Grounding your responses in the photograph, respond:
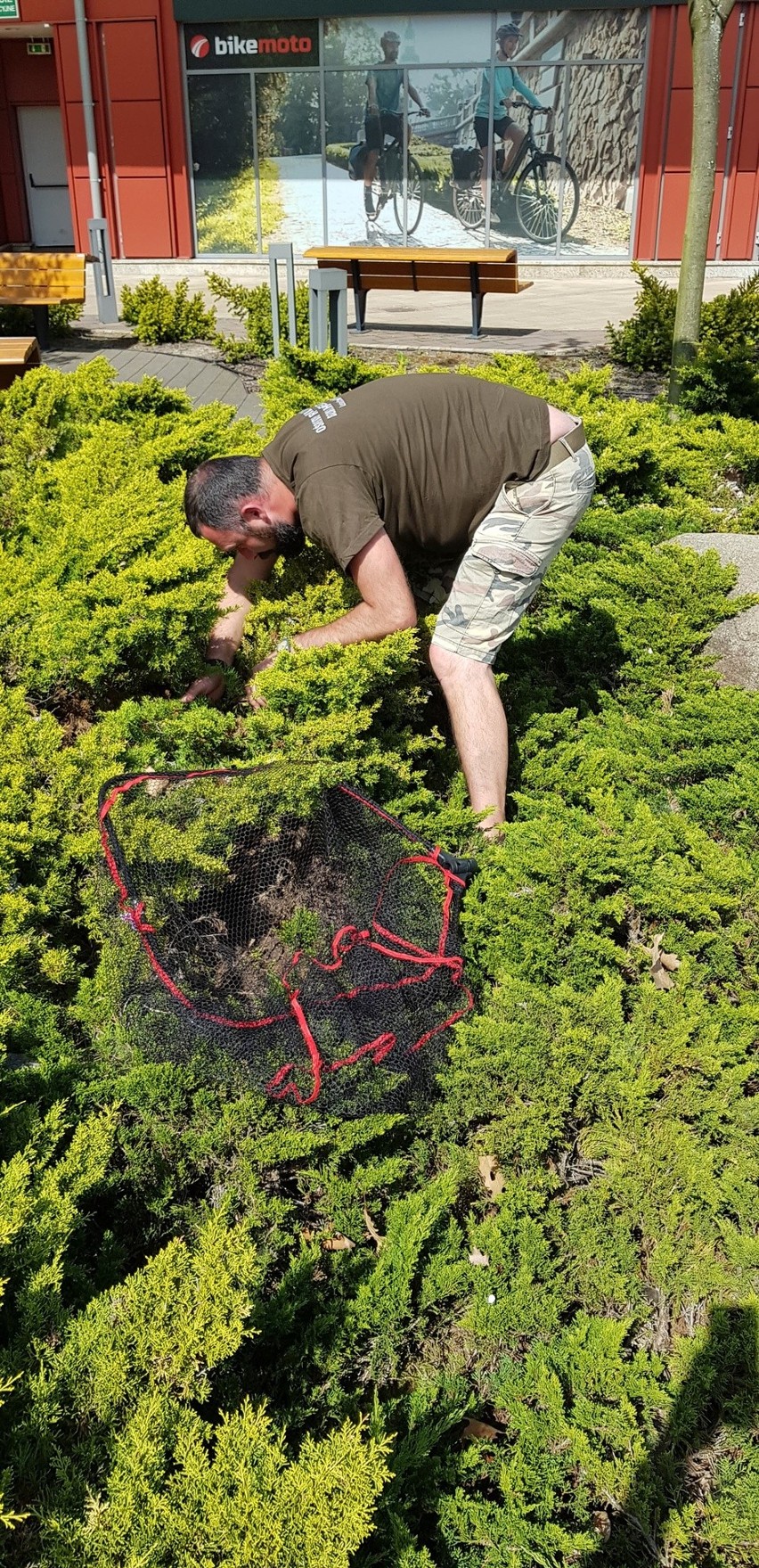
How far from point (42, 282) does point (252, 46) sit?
9.12 meters

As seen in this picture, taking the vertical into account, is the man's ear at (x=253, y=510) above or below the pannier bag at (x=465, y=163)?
below

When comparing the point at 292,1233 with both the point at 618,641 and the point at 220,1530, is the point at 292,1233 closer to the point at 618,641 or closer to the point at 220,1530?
the point at 220,1530

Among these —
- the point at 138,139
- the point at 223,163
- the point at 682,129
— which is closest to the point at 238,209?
the point at 223,163

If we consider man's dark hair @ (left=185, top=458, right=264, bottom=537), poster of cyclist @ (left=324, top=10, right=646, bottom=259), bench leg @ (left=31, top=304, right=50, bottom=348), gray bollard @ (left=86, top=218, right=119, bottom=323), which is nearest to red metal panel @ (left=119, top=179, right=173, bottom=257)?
poster of cyclist @ (left=324, top=10, right=646, bottom=259)

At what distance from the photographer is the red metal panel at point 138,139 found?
1941 cm

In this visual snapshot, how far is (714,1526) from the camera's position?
2115 mm

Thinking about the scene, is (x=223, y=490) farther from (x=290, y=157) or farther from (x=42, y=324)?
(x=290, y=157)

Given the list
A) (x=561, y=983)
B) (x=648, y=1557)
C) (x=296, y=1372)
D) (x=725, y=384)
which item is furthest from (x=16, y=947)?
(x=725, y=384)

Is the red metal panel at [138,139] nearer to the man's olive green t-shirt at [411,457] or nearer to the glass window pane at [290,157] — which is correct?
the glass window pane at [290,157]

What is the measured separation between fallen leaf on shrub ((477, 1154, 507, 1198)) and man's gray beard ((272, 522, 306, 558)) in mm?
1977

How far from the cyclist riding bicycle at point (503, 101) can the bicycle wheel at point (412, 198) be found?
3.47ft

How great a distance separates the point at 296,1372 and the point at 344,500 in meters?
2.27

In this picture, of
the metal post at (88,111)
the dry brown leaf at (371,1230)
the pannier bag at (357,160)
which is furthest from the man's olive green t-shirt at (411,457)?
the pannier bag at (357,160)

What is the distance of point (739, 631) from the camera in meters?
4.68
